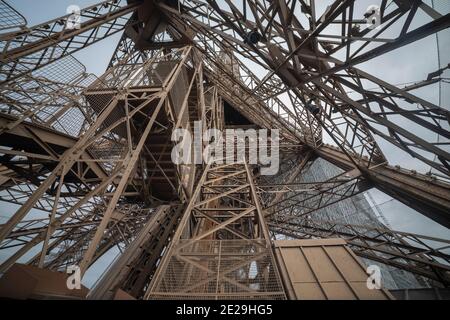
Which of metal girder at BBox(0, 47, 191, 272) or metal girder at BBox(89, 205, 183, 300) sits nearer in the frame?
metal girder at BBox(0, 47, 191, 272)

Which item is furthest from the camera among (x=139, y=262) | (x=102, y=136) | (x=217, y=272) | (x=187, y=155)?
(x=187, y=155)

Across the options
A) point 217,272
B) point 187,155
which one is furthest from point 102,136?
point 217,272

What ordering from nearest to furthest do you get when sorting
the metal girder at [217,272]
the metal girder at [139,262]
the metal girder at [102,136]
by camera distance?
1. the metal girder at [217,272]
2. the metal girder at [102,136]
3. the metal girder at [139,262]

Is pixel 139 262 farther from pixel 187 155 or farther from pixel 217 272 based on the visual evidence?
pixel 187 155

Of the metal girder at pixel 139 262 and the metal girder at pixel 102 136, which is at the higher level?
the metal girder at pixel 102 136

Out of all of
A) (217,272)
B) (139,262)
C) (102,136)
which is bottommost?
(139,262)

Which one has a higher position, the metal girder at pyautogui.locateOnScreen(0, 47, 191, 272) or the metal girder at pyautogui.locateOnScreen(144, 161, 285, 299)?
the metal girder at pyautogui.locateOnScreen(0, 47, 191, 272)

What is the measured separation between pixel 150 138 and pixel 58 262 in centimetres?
971

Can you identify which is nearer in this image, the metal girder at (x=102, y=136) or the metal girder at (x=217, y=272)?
the metal girder at (x=217, y=272)

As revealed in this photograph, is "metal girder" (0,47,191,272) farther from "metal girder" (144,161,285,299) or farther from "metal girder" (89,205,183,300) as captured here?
"metal girder" (144,161,285,299)

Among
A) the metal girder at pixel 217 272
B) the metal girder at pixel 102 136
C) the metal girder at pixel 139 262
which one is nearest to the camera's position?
the metal girder at pixel 217 272

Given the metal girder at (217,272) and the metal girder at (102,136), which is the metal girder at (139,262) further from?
the metal girder at (217,272)

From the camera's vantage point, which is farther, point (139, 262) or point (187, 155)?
point (187, 155)

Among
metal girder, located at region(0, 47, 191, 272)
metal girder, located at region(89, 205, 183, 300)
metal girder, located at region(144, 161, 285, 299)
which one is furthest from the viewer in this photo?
metal girder, located at region(89, 205, 183, 300)
